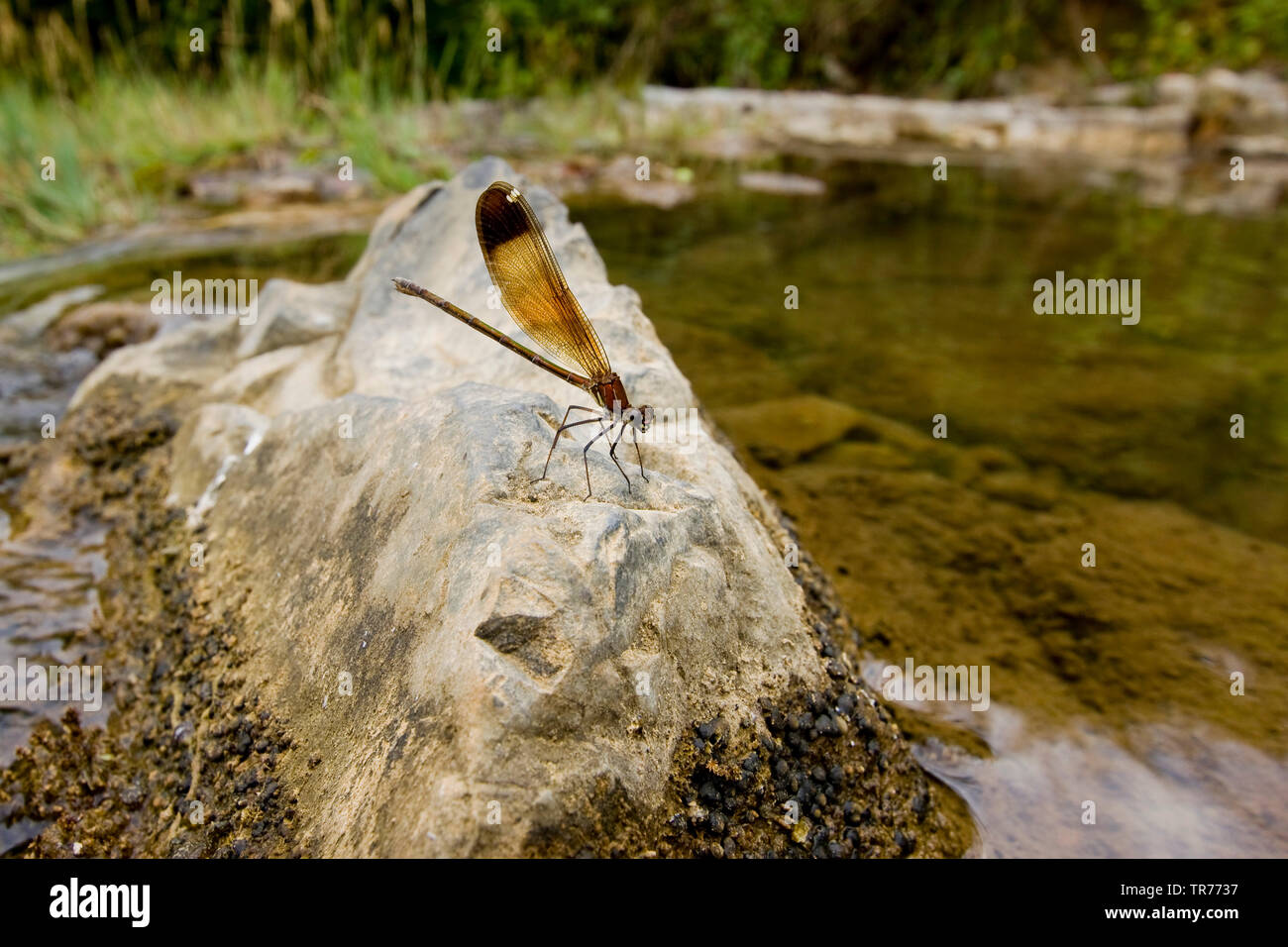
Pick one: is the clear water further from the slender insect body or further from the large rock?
the slender insect body

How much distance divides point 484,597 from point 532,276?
111 cm

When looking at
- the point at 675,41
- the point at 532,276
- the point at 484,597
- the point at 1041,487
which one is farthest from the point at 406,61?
the point at 484,597

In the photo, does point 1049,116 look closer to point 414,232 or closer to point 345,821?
point 414,232

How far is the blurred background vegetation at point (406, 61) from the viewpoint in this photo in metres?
9.16

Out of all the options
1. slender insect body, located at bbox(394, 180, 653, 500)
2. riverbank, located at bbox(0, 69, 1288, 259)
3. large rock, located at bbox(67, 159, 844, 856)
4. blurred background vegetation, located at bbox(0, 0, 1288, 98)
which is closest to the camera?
large rock, located at bbox(67, 159, 844, 856)

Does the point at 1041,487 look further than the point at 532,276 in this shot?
Yes

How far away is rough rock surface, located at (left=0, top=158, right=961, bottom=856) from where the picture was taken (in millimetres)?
1863

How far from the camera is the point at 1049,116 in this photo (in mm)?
15656

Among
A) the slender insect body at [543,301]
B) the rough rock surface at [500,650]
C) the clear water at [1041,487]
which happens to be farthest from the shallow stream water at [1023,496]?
the slender insect body at [543,301]

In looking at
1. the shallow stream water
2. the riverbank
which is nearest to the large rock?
the shallow stream water

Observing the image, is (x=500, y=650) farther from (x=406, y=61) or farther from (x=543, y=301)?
(x=406, y=61)

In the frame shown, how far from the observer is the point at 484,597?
195cm

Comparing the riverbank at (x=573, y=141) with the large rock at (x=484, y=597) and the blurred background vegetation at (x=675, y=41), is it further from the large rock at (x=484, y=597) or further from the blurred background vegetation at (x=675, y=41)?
the large rock at (x=484, y=597)

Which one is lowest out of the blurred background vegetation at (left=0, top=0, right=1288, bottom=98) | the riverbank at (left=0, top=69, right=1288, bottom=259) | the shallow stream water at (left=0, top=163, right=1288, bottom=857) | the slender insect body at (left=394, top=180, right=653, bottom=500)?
the shallow stream water at (left=0, top=163, right=1288, bottom=857)
